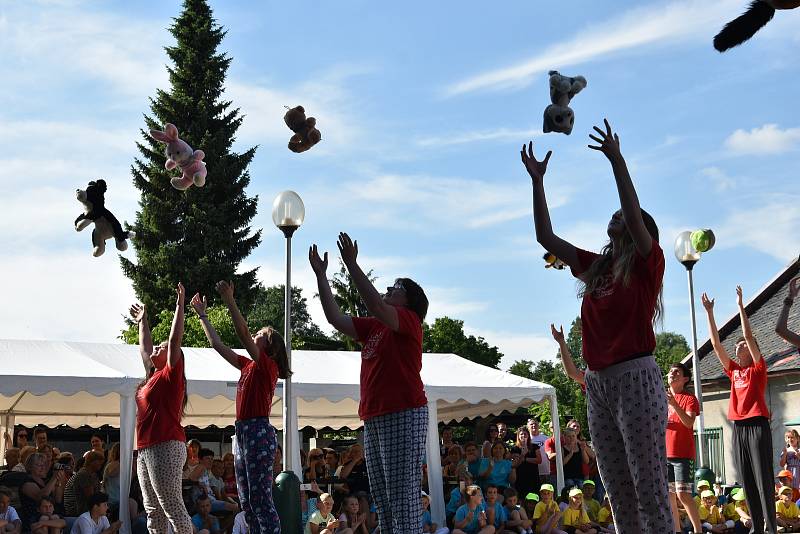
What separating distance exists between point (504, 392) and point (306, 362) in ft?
9.28

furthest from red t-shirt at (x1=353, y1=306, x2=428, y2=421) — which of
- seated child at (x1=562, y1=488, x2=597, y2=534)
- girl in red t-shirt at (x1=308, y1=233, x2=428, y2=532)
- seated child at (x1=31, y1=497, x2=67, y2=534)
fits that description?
seated child at (x1=562, y1=488, x2=597, y2=534)

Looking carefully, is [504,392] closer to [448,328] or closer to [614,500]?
[614,500]

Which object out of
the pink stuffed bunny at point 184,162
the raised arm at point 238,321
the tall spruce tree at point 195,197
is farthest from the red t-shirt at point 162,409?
the tall spruce tree at point 195,197

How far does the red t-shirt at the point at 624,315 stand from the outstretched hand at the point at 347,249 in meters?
1.28

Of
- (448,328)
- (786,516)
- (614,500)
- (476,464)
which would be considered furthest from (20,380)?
(448,328)

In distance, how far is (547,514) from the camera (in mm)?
11328

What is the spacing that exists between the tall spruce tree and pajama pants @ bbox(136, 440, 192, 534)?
2735 centimetres

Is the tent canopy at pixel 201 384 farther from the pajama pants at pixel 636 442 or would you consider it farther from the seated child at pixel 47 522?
the pajama pants at pixel 636 442

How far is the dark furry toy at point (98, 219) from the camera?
272 inches

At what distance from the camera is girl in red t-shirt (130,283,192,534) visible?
6062 millimetres

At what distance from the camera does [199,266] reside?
33.2 metres

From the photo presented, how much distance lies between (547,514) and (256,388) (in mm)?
6366

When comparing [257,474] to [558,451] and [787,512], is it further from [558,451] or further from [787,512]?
[787,512]

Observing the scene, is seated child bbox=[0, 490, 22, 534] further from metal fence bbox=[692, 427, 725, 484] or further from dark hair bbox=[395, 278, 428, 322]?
metal fence bbox=[692, 427, 725, 484]
